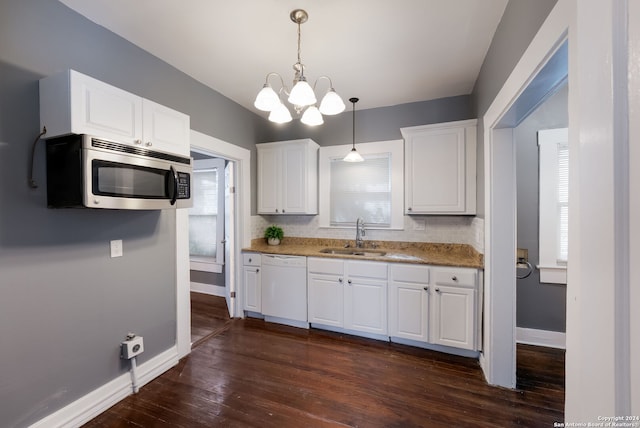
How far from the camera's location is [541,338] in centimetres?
263

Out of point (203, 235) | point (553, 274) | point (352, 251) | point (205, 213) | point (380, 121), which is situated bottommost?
point (553, 274)

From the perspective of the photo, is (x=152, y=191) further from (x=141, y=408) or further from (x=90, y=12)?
(x=141, y=408)

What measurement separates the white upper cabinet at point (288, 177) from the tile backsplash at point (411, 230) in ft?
0.93

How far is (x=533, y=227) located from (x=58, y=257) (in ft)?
12.7

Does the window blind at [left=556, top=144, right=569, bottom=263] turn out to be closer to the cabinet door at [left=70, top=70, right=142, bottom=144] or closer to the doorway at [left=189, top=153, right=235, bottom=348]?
the cabinet door at [left=70, top=70, right=142, bottom=144]

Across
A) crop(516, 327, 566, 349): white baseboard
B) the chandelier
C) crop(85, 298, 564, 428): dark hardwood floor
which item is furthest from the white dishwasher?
crop(516, 327, 566, 349): white baseboard

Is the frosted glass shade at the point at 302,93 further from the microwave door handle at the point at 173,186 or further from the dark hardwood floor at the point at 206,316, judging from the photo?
the dark hardwood floor at the point at 206,316

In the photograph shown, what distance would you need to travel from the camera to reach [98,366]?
1833 mm

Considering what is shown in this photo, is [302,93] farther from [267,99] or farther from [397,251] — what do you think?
[397,251]

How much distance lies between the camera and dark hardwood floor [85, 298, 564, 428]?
175cm

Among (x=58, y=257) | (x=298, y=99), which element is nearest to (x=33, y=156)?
(x=58, y=257)

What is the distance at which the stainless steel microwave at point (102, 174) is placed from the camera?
4.93 feet

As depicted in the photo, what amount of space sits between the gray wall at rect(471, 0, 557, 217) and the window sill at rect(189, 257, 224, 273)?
12.2 feet

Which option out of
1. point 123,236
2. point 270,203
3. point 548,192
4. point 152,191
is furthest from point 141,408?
point 548,192
